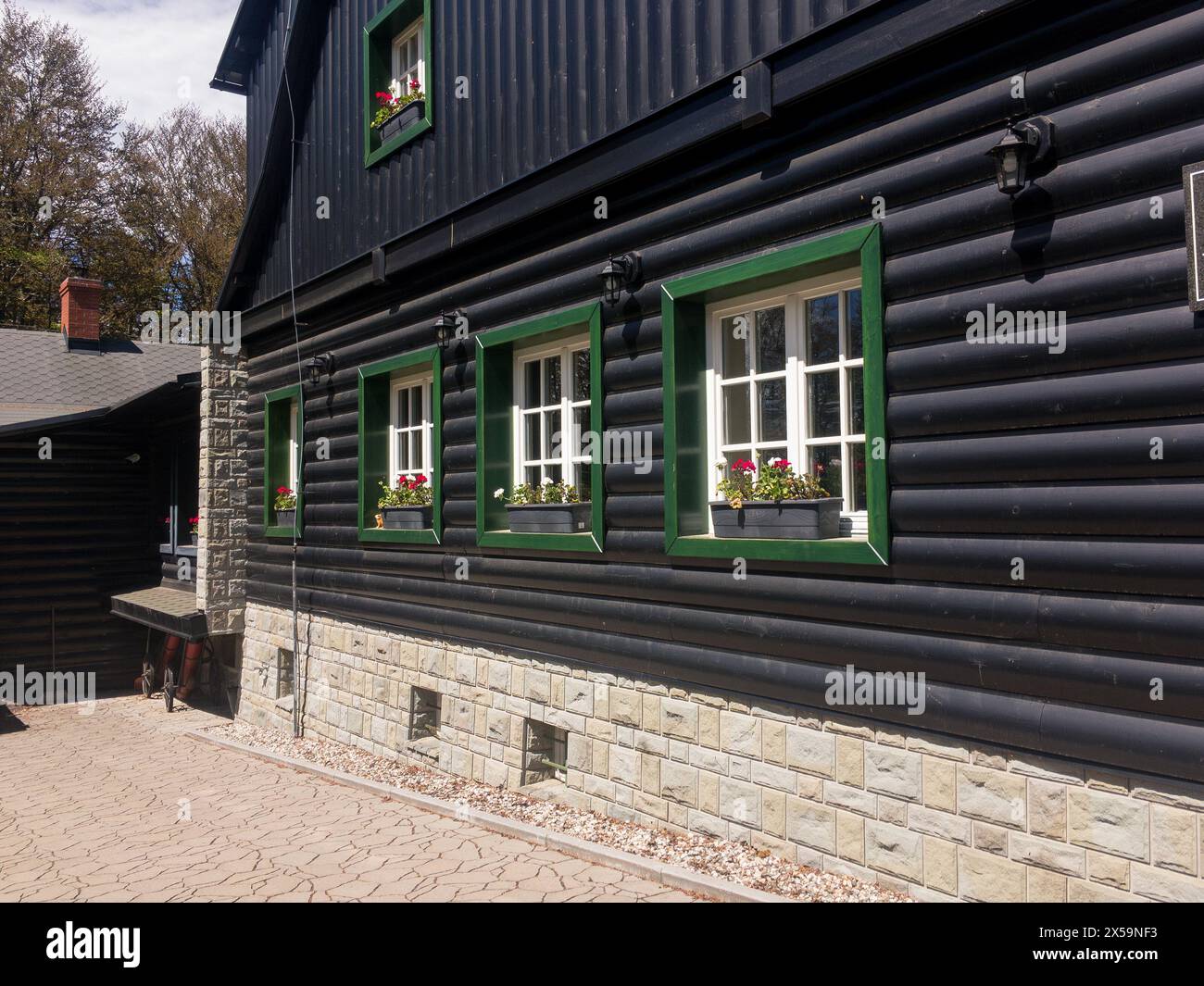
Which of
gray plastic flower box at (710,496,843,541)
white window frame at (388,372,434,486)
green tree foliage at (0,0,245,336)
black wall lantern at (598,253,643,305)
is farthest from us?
green tree foliage at (0,0,245,336)

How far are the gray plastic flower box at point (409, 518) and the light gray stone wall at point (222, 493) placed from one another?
4.26 m

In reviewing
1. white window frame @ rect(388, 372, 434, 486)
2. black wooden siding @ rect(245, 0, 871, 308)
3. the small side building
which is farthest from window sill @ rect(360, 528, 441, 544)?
the small side building

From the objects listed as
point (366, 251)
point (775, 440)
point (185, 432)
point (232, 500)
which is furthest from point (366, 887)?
point (185, 432)

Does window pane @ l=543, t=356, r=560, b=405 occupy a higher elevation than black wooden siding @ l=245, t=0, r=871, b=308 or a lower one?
lower

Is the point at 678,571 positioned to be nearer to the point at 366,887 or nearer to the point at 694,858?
the point at 694,858

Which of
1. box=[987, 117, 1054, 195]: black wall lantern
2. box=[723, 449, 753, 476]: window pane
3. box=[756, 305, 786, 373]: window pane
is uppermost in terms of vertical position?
box=[987, 117, 1054, 195]: black wall lantern

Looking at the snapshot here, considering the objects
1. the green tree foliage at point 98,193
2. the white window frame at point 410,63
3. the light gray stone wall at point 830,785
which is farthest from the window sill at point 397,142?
the green tree foliage at point 98,193

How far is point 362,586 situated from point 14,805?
3564 mm

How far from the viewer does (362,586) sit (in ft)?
32.7

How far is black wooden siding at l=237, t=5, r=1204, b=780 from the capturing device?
392 cm

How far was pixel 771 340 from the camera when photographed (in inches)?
232

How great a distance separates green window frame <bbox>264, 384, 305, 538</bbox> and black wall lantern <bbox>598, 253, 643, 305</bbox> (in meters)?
5.89

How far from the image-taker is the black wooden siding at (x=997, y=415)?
3.92 metres

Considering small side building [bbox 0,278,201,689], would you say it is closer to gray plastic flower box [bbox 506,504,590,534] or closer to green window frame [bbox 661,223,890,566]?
gray plastic flower box [bbox 506,504,590,534]
